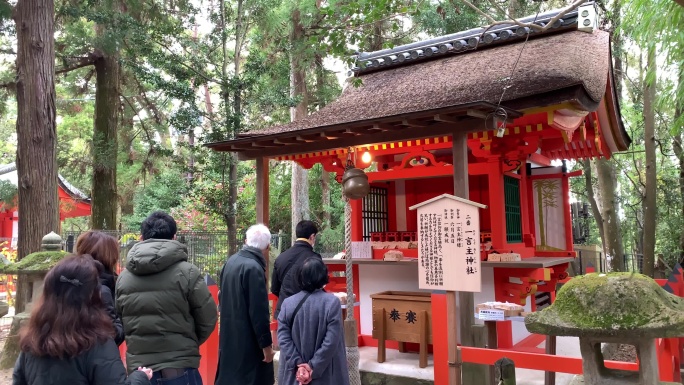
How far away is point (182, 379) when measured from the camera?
3.03 metres

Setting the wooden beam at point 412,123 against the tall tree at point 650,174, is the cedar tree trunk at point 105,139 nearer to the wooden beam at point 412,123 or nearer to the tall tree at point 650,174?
the wooden beam at point 412,123

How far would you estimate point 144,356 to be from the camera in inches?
117

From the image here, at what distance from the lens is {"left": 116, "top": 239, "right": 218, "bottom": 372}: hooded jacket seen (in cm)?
297

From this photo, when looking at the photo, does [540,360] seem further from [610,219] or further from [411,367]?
[610,219]

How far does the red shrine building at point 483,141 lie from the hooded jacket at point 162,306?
2.73 metres

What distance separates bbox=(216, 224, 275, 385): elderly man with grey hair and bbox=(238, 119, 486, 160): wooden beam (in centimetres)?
256

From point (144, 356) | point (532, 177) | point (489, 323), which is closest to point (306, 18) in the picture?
point (532, 177)

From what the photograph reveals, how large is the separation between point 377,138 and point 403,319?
2258 millimetres

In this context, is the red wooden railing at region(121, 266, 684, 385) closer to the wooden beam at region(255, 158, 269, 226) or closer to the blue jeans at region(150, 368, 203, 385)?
the wooden beam at region(255, 158, 269, 226)

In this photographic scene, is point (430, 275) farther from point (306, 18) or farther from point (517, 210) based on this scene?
point (306, 18)

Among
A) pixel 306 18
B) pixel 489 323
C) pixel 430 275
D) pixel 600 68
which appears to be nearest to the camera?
pixel 430 275

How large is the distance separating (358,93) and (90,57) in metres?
7.16

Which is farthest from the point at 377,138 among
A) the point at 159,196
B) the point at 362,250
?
the point at 159,196

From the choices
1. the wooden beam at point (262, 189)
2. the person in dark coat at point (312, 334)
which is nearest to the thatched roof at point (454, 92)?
the wooden beam at point (262, 189)
